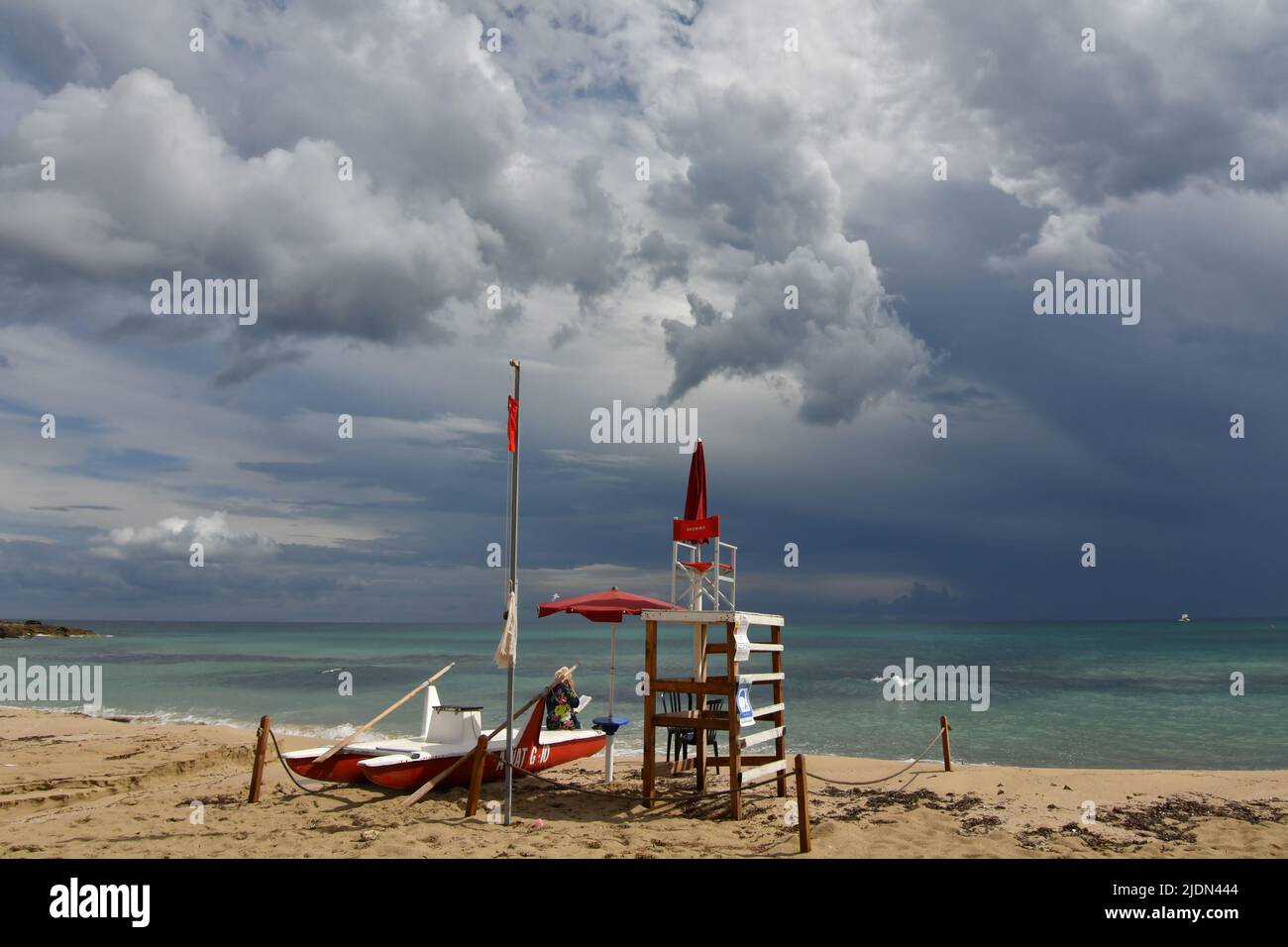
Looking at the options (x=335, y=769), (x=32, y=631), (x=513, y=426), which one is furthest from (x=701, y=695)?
(x=32, y=631)

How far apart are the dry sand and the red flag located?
4.30 metres

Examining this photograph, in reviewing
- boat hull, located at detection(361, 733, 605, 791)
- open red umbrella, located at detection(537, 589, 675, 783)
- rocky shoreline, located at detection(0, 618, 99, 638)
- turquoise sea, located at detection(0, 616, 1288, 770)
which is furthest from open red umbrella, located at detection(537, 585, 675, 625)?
rocky shoreline, located at detection(0, 618, 99, 638)

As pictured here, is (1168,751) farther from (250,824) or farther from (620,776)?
(250,824)

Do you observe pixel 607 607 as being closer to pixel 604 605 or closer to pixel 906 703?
pixel 604 605

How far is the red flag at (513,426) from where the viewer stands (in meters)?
10.1

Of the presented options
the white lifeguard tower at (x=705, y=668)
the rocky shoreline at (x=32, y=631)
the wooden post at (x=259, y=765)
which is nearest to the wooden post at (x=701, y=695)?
the white lifeguard tower at (x=705, y=668)

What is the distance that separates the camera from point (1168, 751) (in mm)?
20609

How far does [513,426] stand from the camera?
10.1 metres

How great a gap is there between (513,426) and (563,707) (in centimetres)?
608

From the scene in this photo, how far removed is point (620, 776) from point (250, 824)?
5408 mm

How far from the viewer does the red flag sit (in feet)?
33.2

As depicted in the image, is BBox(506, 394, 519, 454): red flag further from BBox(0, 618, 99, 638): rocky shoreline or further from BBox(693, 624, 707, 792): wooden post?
BBox(0, 618, 99, 638): rocky shoreline

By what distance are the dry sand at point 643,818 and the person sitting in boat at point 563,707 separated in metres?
0.82

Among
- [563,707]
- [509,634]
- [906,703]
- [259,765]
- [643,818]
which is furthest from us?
[906,703]
